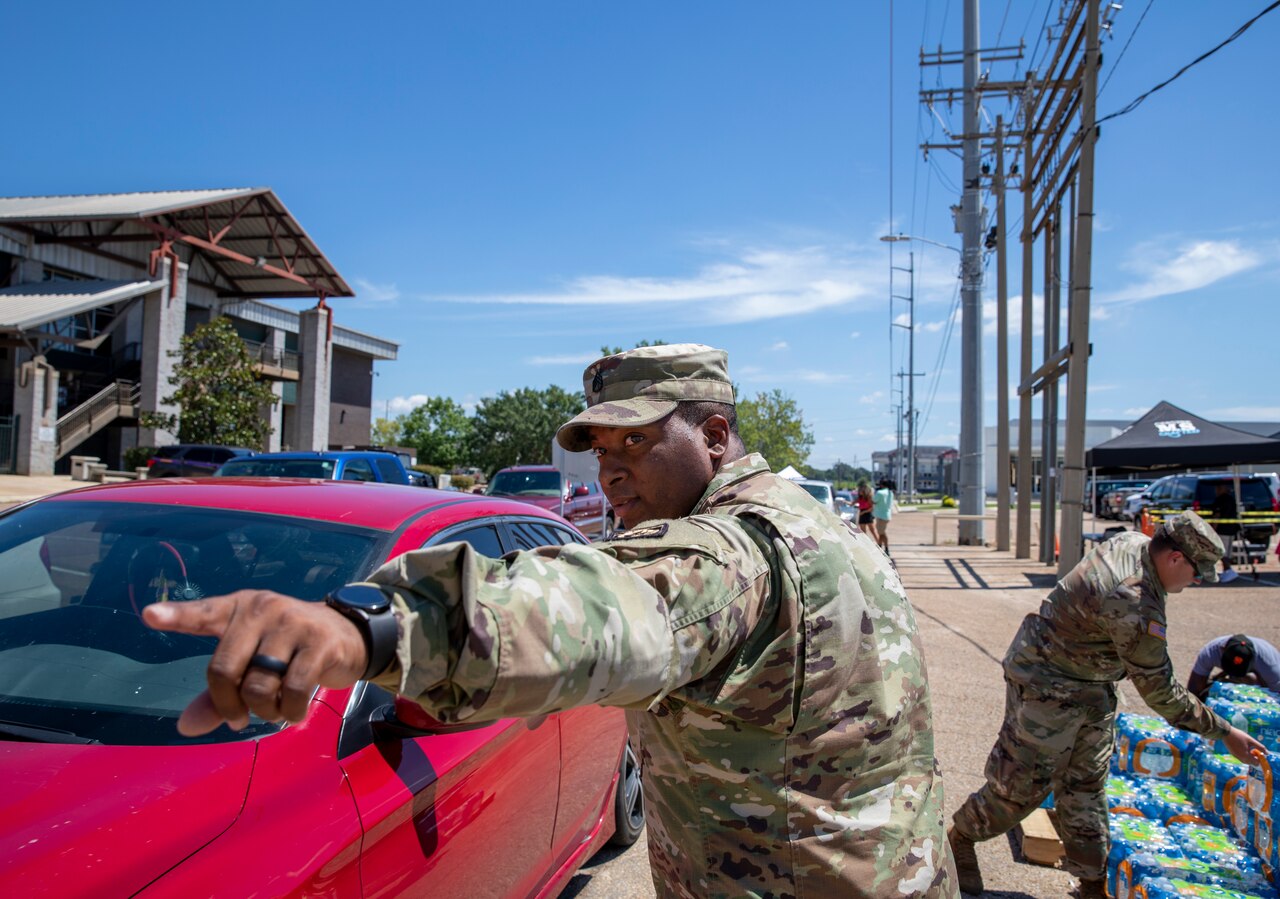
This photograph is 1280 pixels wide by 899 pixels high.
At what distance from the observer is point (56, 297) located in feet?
83.2

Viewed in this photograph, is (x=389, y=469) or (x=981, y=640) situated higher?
(x=389, y=469)

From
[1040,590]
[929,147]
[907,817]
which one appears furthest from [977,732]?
[929,147]

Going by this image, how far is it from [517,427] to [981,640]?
155 ft

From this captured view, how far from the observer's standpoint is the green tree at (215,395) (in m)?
26.0

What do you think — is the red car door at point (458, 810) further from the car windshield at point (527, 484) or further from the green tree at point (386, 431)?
the green tree at point (386, 431)

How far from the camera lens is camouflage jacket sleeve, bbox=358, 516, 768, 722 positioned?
3.17 feet

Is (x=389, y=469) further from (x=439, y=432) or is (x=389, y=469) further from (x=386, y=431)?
(x=386, y=431)

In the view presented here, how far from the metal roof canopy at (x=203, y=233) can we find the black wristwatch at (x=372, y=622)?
101 feet

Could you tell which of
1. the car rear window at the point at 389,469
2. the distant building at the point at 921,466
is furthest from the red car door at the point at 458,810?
the distant building at the point at 921,466

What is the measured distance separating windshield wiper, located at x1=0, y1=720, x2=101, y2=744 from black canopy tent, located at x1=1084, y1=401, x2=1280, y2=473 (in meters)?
14.6

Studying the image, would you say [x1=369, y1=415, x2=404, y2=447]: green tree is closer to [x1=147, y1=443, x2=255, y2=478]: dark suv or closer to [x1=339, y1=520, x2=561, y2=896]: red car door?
[x1=147, y1=443, x2=255, y2=478]: dark suv

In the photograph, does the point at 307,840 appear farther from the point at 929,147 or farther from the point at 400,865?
the point at 929,147

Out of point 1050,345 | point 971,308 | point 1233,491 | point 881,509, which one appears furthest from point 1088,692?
point 1233,491

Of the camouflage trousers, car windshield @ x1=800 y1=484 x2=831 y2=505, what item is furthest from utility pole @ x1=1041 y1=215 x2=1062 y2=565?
the camouflage trousers
